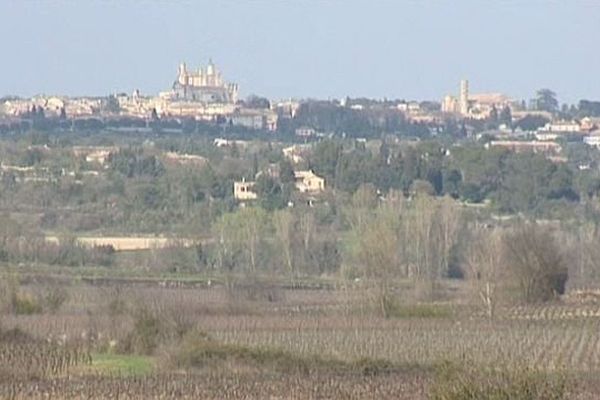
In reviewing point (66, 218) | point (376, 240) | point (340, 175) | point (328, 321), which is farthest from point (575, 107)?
point (328, 321)

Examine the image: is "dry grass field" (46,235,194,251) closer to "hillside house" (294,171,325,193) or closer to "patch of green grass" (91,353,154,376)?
"hillside house" (294,171,325,193)

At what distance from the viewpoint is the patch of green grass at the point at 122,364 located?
30.9m

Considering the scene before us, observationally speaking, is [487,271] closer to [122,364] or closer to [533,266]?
[533,266]

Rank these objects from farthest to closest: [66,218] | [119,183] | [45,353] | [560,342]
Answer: [119,183]
[66,218]
[560,342]
[45,353]

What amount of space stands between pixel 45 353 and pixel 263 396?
7.45m

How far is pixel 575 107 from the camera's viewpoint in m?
181

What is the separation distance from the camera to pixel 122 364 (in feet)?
107

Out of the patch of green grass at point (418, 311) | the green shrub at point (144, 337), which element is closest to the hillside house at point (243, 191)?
the patch of green grass at point (418, 311)

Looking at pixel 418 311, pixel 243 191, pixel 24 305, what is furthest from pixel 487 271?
pixel 243 191

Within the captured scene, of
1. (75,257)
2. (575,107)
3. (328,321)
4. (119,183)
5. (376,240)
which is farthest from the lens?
(575,107)

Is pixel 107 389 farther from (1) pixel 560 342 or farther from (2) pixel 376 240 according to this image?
(2) pixel 376 240

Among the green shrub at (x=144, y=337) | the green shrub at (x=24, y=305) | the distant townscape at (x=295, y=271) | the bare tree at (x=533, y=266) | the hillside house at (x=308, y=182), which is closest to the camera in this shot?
the distant townscape at (x=295, y=271)

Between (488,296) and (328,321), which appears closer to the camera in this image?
(328,321)

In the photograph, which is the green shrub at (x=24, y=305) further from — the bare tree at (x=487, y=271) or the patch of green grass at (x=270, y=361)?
the bare tree at (x=487, y=271)
